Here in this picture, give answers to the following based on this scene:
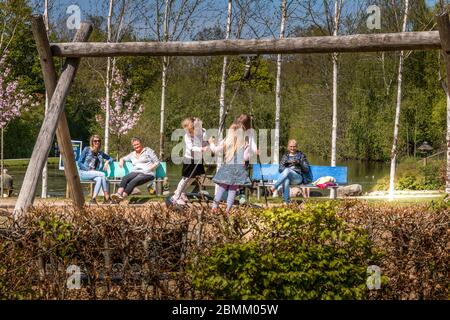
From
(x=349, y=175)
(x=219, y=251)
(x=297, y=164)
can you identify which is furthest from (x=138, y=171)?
(x=349, y=175)

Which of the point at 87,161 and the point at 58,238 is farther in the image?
the point at 87,161

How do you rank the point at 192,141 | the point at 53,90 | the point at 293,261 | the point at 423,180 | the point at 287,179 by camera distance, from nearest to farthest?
the point at 293,261, the point at 53,90, the point at 192,141, the point at 287,179, the point at 423,180

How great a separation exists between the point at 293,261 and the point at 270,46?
313 cm

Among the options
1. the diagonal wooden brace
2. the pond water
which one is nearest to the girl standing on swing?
the diagonal wooden brace

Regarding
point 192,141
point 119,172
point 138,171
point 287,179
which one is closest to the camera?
point 192,141

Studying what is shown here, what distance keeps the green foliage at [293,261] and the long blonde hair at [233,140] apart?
445cm

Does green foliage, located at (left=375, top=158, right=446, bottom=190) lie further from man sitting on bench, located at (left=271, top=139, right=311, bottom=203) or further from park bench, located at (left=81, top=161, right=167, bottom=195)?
man sitting on bench, located at (left=271, top=139, right=311, bottom=203)

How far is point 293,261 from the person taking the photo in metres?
6.59

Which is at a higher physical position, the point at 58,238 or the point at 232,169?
the point at 232,169

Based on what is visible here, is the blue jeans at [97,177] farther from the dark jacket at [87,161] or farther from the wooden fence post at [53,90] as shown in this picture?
the wooden fence post at [53,90]

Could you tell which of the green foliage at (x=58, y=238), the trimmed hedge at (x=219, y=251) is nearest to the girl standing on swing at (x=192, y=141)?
the trimmed hedge at (x=219, y=251)

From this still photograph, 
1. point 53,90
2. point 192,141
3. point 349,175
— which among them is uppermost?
point 53,90

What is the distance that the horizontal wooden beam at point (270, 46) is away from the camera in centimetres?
852

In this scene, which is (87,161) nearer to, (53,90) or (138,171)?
(138,171)
